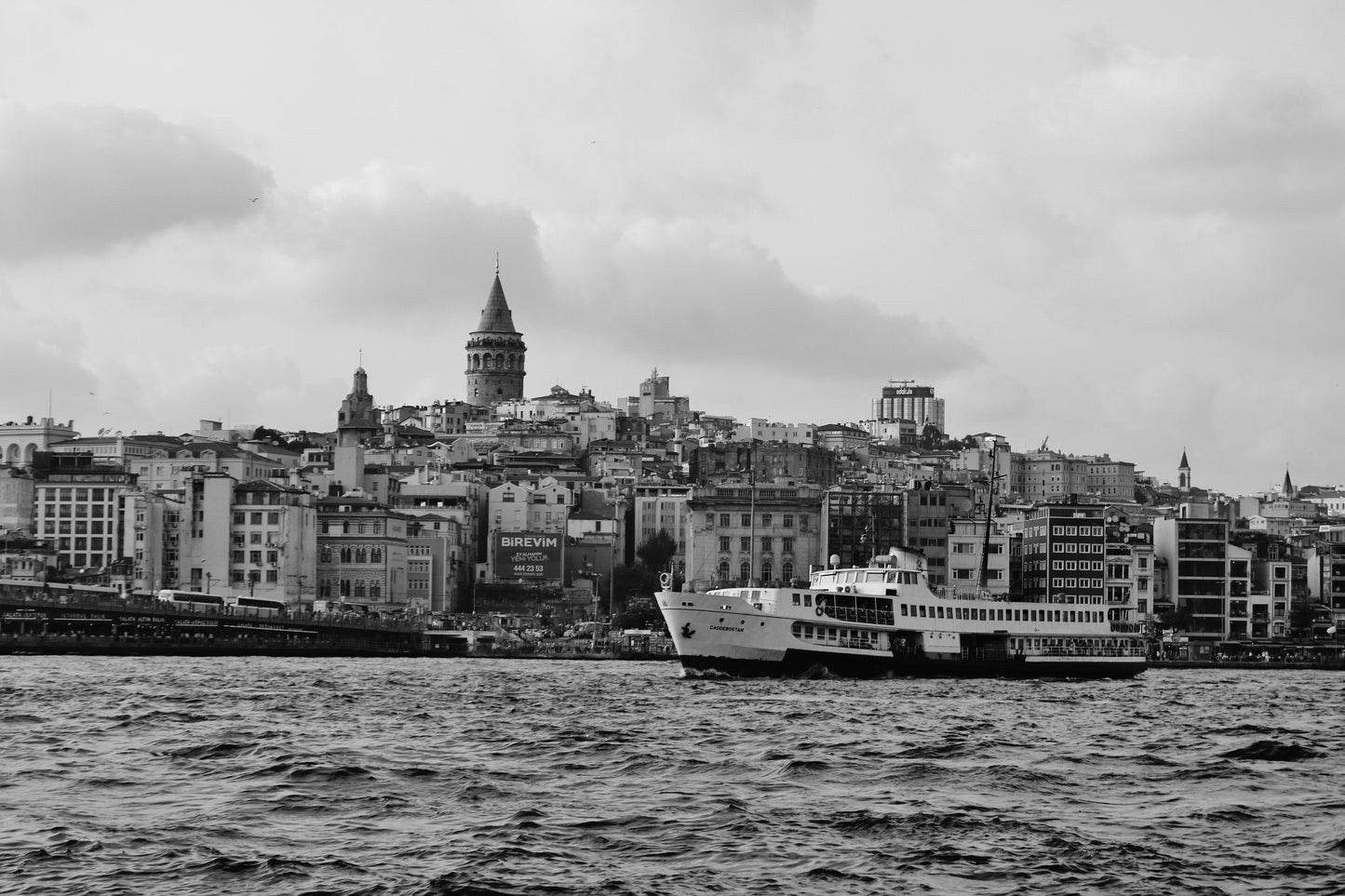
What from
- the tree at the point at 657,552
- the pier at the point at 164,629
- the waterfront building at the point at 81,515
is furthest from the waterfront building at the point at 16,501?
the tree at the point at 657,552

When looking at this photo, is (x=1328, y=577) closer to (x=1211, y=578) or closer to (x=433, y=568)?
(x=1211, y=578)

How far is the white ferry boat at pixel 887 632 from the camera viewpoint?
67438mm

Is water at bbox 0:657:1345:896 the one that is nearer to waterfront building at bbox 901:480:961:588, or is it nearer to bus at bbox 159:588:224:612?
bus at bbox 159:588:224:612

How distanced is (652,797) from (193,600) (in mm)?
79580

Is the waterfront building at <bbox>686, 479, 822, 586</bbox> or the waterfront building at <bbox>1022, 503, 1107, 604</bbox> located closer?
the waterfront building at <bbox>1022, 503, 1107, 604</bbox>

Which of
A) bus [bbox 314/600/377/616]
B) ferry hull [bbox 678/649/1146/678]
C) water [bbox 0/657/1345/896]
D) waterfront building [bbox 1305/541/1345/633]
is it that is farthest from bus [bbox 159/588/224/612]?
waterfront building [bbox 1305/541/1345/633]

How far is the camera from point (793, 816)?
91.4 ft

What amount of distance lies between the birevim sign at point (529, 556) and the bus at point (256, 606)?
1681cm

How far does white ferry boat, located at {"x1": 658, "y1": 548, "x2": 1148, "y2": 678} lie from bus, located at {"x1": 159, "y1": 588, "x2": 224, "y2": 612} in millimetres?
35580

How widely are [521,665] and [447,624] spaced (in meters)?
25.2

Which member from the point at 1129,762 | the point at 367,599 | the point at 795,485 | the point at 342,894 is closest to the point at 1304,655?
the point at 795,485

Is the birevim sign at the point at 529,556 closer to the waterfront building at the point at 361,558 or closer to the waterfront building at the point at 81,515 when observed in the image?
the waterfront building at the point at 361,558

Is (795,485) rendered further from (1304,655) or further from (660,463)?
(660,463)

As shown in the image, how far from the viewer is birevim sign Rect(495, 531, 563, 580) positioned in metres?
132
